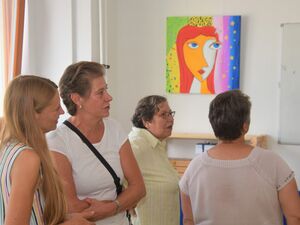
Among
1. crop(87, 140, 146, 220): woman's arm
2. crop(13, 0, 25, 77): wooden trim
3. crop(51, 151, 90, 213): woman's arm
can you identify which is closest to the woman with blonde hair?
crop(51, 151, 90, 213): woman's arm

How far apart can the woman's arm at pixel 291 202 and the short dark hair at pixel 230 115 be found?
295mm

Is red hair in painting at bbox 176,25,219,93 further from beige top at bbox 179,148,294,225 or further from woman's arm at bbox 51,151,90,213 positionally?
woman's arm at bbox 51,151,90,213

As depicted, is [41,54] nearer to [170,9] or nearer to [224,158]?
[170,9]

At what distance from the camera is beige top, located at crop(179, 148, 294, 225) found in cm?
184

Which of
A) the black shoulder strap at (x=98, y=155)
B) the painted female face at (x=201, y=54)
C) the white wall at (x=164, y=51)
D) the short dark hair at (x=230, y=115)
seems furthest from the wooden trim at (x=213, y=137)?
the black shoulder strap at (x=98, y=155)

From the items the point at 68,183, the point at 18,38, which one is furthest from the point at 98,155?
the point at 18,38

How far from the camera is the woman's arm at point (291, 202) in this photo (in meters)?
1.83

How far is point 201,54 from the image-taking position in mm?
4438

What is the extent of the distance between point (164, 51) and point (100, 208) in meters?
2.95

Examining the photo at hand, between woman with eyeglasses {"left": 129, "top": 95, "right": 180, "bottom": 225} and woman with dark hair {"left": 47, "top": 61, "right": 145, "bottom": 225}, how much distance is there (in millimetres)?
366

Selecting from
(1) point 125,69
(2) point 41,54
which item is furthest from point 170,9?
(2) point 41,54

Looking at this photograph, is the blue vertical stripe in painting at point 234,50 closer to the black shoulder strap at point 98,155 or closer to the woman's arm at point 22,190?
the black shoulder strap at point 98,155

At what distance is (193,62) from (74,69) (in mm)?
2636

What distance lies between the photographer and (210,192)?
1.93 metres
